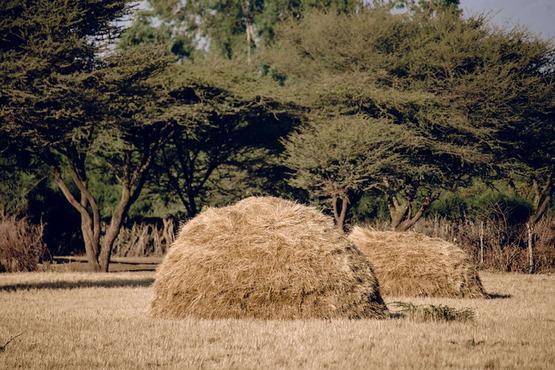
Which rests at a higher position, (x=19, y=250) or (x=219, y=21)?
(x=219, y=21)

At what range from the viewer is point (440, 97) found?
115 ft

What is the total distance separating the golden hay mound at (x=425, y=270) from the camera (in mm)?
18703

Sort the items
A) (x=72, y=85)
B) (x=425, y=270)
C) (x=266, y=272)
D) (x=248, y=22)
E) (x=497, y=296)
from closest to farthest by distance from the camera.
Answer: (x=266, y=272) → (x=425, y=270) → (x=497, y=296) → (x=72, y=85) → (x=248, y=22)

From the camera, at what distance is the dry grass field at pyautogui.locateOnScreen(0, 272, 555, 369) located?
9.38m

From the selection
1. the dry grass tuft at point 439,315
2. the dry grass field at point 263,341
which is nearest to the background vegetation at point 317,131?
the dry grass field at point 263,341

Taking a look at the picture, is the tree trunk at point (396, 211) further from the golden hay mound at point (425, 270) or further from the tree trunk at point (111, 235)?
the golden hay mound at point (425, 270)

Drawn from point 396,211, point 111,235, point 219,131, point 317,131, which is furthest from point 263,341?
point 396,211

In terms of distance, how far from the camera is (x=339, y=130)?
113ft

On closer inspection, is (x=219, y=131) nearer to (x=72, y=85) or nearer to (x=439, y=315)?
(x=72, y=85)

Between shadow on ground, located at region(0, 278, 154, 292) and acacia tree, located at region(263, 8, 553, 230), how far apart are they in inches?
448

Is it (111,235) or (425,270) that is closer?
(425,270)

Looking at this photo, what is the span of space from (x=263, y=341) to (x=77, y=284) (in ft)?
42.4

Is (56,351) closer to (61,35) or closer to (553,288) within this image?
(553,288)

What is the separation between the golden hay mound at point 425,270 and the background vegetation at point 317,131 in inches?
395
